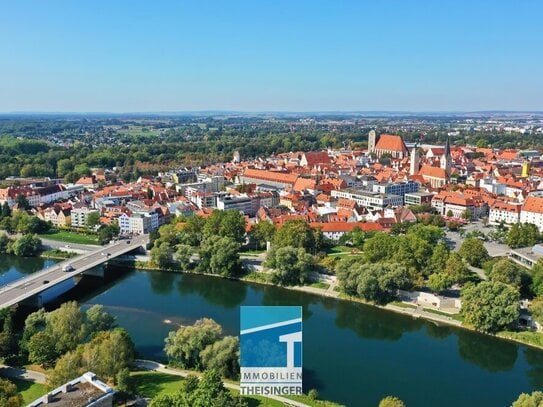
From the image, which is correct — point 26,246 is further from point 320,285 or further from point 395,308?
point 395,308

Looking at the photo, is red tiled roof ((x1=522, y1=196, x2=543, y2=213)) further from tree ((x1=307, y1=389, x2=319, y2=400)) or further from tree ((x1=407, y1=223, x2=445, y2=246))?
tree ((x1=307, y1=389, x2=319, y2=400))

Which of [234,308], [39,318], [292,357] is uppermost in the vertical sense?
[292,357]

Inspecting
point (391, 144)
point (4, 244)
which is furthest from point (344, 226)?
point (391, 144)

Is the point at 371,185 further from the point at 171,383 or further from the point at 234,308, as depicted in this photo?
the point at 171,383

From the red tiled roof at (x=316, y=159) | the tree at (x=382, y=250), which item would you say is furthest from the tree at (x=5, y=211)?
the red tiled roof at (x=316, y=159)

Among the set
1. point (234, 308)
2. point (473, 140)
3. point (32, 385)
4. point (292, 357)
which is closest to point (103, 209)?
point (234, 308)

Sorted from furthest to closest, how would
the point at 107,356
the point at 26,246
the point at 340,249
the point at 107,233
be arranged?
the point at 107,233
the point at 26,246
the point at 340,249
the point at 107,356
